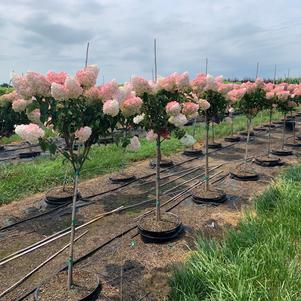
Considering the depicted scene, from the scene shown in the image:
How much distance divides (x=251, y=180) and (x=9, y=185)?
6746 mm

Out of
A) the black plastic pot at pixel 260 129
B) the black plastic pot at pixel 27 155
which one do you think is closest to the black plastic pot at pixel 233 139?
the black plastic pot at pixel 260 129

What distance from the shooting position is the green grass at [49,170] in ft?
28.9

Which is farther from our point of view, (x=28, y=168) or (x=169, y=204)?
(x=28, y=168)

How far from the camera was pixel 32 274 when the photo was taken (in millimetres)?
4887

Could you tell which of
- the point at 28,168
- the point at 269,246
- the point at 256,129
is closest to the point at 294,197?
the point at 269,246

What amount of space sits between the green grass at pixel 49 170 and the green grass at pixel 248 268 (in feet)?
13.0

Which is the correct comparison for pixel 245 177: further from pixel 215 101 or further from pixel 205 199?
pixel 215 101

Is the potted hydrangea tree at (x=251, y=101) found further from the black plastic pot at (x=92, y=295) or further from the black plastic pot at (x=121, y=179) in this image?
the black plastic pot at (x=92, y=295)

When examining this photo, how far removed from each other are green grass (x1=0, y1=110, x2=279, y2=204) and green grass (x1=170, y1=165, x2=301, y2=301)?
3953 mm

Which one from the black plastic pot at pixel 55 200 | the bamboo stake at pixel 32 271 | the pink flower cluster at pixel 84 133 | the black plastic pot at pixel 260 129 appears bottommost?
the bamboo stake at pixel 32 271

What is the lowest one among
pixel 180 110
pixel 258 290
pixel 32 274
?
pixel 32 274

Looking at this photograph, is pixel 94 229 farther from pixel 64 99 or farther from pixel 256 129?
pixel 256 129

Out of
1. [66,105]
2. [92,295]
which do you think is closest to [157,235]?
[92,295]

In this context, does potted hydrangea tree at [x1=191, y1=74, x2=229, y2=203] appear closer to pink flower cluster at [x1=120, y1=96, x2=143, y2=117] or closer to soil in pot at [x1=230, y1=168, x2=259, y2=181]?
soil in pot at [x1=230, y1=168, x2=259, y2=181]
